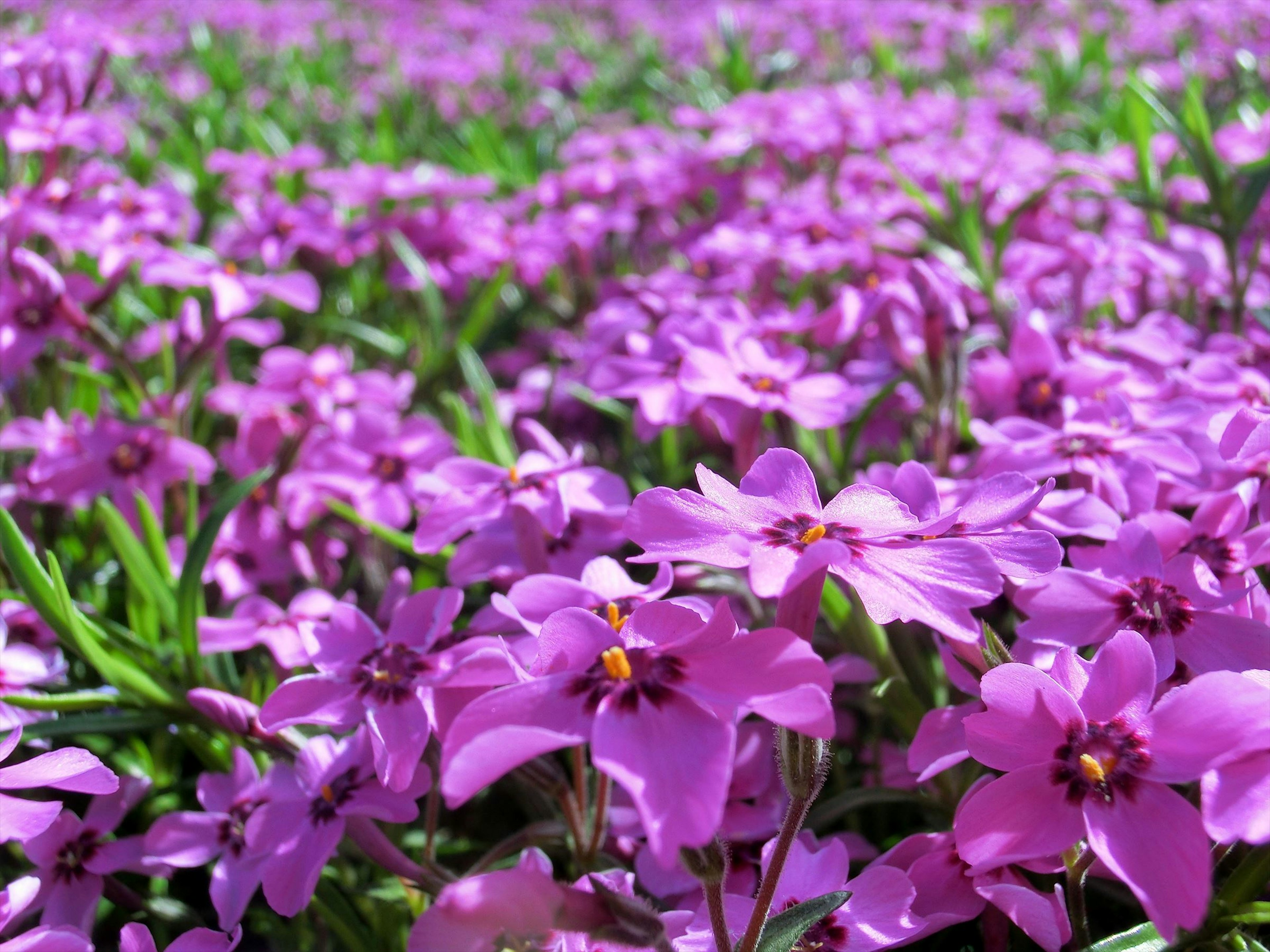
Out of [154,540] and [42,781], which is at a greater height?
[42,781]

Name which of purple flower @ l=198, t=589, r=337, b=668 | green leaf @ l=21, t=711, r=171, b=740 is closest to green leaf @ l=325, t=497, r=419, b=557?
purple flower @ l=198, t=589, r=337, b=668

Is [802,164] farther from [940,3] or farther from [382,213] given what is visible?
[940,3]

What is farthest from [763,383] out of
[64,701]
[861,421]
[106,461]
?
[106,461]

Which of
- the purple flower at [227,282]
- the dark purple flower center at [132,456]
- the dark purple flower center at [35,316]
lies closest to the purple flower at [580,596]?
the dark purple flower center at [132,456]

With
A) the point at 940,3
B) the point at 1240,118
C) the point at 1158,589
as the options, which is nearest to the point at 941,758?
the point at 1158,589

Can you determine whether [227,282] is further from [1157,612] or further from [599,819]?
[1157,612]

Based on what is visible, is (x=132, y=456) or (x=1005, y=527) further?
(x=132, y=456)

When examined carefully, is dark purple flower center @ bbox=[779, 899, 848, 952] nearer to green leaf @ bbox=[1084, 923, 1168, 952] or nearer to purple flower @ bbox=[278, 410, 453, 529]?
green leaf @ bbox=[1084, 923, 1168, 952]

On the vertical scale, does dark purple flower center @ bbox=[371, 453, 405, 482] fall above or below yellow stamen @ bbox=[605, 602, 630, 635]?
below
